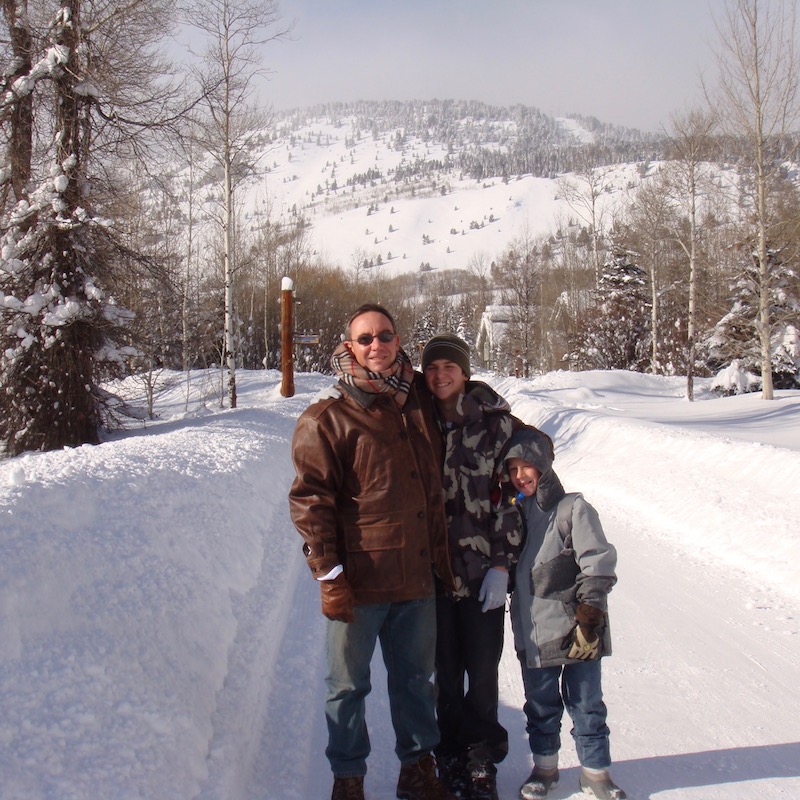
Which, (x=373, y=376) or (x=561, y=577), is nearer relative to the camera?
(x=373, y=376)

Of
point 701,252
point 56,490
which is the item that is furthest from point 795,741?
point 701,252

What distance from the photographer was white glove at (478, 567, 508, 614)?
2.88m

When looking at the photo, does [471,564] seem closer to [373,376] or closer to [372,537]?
[372,537]

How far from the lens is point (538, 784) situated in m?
2.89

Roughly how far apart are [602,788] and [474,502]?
130 centimetres

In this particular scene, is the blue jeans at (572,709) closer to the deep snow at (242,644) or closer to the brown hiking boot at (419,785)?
the deep snow at (242,644)

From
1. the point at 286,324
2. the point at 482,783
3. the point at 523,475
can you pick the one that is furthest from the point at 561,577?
the point at 286,324

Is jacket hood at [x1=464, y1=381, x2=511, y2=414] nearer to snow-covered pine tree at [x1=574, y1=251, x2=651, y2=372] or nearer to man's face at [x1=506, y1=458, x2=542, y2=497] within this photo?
man's face at [x1=506, y1=458, x2=542, y2=497]

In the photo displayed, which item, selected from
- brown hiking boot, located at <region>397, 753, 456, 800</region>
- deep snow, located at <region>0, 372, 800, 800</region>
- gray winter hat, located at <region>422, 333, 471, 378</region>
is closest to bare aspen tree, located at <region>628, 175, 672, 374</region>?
deep snow, located at <region>0, 372, 800, 800</region>

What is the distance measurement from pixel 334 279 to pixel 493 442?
40125 millimetres

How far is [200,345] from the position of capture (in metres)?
21.1

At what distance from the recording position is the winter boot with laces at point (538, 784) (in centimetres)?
288

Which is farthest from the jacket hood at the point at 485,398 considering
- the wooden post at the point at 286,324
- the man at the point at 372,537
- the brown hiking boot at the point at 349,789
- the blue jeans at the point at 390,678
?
the wooden post at the point at 286,324

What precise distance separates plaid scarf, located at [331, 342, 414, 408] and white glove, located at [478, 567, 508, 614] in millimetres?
810
